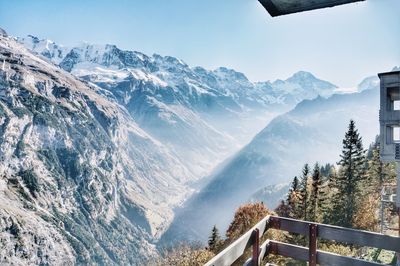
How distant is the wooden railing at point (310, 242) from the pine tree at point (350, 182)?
2006 inches

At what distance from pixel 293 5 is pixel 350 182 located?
54.9m

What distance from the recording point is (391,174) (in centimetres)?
5744

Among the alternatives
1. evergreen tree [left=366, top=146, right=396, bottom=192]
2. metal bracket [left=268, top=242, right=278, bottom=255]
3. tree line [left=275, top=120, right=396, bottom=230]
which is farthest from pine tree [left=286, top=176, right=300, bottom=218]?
metal bracket [left=268, top=242, right=278, bottom=255]

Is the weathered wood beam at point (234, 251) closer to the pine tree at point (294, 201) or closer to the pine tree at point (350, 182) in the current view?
the pine tree at point (350, 182)

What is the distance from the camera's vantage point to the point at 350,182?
53.5 metres

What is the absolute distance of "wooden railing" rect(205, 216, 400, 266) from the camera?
439cm

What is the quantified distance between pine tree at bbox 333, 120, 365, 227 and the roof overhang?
5346 cm

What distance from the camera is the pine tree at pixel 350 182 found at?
52.4 m

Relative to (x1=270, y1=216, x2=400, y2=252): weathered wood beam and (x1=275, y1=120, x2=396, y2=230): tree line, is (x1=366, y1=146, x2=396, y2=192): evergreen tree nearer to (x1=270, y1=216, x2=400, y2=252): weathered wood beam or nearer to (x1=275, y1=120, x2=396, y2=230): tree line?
(x1=275, y1=120, x2=396, y2=230): tree line

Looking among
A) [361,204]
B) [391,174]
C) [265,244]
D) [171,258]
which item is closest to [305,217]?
[361,204]

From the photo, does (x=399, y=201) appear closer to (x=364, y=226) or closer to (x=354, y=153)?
(x=364, y=226)

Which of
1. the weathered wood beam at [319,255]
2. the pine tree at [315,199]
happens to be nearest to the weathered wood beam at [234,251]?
the weathered wood beam at [319,255]

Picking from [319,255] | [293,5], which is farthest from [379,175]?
[293,5]

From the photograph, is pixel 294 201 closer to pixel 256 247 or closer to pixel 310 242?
pixel 310 242
